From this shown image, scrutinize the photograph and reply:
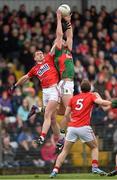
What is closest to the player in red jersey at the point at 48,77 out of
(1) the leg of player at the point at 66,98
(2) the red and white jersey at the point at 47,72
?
(2) the red and white jersey at the point at 47,72

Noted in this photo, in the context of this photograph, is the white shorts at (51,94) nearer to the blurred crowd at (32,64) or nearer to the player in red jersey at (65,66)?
the player in red jersey at (65,66)

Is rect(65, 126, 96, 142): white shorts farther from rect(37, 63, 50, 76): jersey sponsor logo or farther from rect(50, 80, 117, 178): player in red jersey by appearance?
rect(37, 63, 50, 76): jersey sponsor logo

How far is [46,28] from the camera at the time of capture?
30.5 m

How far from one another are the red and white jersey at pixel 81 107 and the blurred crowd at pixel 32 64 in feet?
13.3

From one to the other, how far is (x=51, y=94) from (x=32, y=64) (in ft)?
25.3

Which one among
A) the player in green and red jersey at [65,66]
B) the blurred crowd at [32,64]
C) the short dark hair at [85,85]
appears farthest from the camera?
the blurred crowd at [32,64]

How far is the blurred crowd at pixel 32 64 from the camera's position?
23.8m

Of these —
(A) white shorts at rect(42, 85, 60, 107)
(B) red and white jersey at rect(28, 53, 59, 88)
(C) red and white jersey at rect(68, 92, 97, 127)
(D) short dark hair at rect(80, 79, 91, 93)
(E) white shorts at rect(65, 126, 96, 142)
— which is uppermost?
(B) red and white jersey at rect(28, 53, 59, 88)

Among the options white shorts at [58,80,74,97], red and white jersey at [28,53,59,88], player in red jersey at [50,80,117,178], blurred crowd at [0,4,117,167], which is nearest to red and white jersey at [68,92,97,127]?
player in red jersey at [50,80,117,178]

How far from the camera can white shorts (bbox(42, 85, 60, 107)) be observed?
68.7 ft

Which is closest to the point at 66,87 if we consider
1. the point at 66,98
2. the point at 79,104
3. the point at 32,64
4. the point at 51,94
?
the point at 66,98

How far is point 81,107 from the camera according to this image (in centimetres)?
1931

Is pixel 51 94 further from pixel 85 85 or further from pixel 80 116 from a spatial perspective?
pixel 85 85

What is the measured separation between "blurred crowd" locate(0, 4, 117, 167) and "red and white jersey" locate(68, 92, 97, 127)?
4.06 metres
